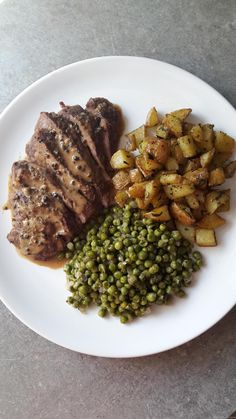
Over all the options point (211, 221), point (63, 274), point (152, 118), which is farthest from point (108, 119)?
point (63, 274)

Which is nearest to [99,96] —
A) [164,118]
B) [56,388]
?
[164,118]

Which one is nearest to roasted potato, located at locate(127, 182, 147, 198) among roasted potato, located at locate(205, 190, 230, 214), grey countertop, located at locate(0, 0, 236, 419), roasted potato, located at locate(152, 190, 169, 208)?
roasted potato, located at locate(152, 190, 169, 208)

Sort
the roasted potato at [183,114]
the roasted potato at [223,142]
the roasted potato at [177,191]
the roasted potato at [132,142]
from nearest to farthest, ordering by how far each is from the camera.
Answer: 1. the roasted potato at [177,191]
2. the roasted potato at [223,142]
3. the roasted potato at [183,114]
4. the roasted potato at [132,142]

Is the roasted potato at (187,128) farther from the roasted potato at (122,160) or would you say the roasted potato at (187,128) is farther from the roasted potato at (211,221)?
the roasted potato at (211,221)

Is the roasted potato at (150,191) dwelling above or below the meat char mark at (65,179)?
below

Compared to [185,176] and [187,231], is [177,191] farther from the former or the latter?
[187,231]

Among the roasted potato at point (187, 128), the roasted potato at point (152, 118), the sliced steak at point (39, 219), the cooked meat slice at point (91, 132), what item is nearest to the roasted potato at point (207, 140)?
the roasted potato at point (187, 128)
